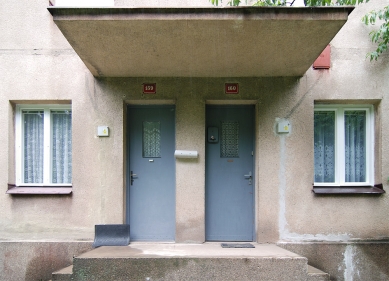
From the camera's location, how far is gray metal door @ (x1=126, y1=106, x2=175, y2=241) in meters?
4.71

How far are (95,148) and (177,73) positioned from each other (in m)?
1.75

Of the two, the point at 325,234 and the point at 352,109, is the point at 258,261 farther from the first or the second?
the point at 352,109

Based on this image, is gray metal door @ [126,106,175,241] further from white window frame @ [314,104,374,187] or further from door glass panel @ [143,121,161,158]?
white window frame @ [314,104,374,187]

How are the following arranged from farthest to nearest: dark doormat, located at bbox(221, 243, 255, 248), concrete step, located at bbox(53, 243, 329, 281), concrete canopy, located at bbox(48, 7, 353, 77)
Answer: dark doormat, located at bbox(221, 243, 255, 248) < concrete step, located at bbox(53, 243, 329, 281) < concrete canopy, located at bbox(48, 7, 353, 77)

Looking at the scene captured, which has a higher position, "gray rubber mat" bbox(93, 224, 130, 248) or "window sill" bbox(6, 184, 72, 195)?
"window sill" bbox(6, 184, 72, 195)

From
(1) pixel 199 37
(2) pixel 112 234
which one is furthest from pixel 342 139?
(2) pixel 112 234

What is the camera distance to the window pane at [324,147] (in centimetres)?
476

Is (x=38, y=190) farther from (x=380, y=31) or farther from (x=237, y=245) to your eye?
(x=380, y=31)

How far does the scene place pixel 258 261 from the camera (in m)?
3.61

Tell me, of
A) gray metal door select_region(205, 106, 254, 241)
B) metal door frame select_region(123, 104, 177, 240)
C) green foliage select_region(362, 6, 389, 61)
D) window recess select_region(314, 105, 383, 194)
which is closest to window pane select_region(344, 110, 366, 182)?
window recess select_region(314, 105, 383, 194)

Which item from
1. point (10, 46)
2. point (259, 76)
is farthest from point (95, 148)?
point (259, 76)

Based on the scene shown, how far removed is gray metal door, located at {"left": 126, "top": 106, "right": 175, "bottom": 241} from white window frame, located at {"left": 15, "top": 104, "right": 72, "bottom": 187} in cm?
109

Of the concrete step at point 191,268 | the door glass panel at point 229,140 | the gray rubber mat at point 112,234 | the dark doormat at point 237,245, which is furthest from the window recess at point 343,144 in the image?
the gray rubber mat at point 112,234

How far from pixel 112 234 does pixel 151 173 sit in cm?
111
